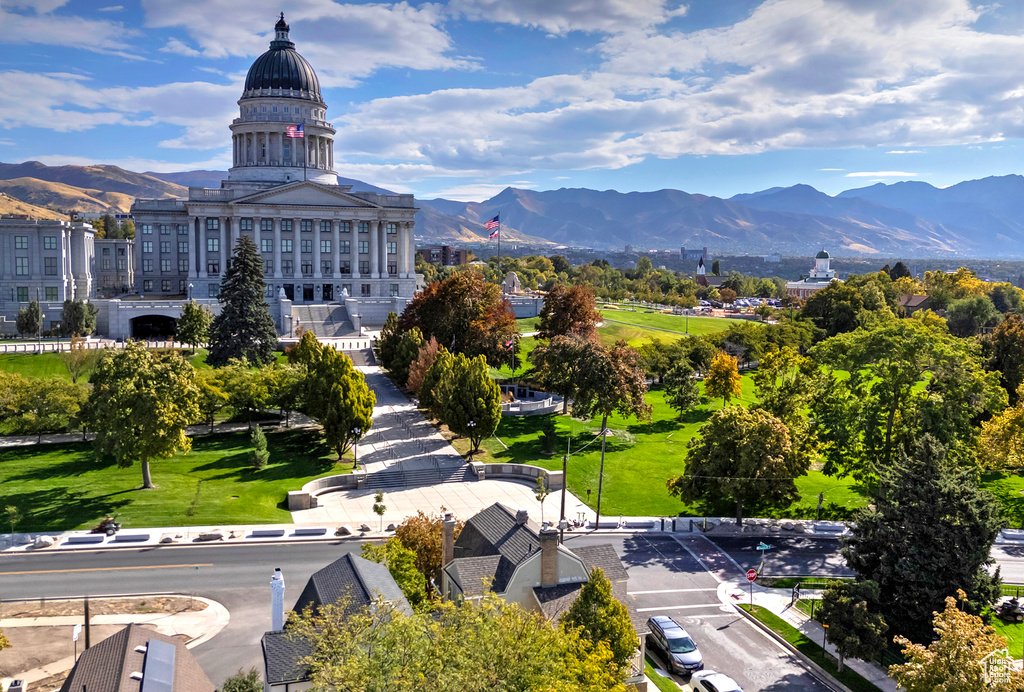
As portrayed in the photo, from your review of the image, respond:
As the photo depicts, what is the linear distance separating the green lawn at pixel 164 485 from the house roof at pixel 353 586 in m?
18.6

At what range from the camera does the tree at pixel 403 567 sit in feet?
98.6

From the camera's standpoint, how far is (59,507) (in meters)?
45.0

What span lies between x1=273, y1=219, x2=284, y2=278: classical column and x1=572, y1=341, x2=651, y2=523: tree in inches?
2810

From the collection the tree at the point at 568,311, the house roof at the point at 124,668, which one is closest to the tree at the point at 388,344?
the tree at the point at 568,311

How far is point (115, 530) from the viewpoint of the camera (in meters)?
42.4

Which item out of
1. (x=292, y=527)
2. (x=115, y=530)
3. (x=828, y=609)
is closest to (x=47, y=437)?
(x=115, y=530)

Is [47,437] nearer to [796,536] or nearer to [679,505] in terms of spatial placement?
[679,505]

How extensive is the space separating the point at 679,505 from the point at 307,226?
8975cm

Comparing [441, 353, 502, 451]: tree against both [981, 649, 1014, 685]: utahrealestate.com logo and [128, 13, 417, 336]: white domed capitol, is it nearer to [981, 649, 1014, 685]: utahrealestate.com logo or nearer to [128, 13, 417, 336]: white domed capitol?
[981, 649, 1014, 685]: utahrealestate.com logo

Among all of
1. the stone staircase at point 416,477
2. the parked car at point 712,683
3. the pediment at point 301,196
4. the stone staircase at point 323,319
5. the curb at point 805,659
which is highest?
the pediment at point 301,196

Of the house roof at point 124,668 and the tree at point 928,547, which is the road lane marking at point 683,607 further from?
the house roof at point 124,668

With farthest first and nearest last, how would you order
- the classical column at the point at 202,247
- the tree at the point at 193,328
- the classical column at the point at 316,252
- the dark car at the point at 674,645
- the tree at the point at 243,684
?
the classical column at the point at 316,252
the classical column at the point at 202,247
the tree at the point at 193,328
the dark car at the point at 674,645
the tree at the point at 243,684

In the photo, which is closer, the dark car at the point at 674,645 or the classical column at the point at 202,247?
the dark car at the point at 674,645

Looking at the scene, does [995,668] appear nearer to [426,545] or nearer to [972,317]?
[426,545]
